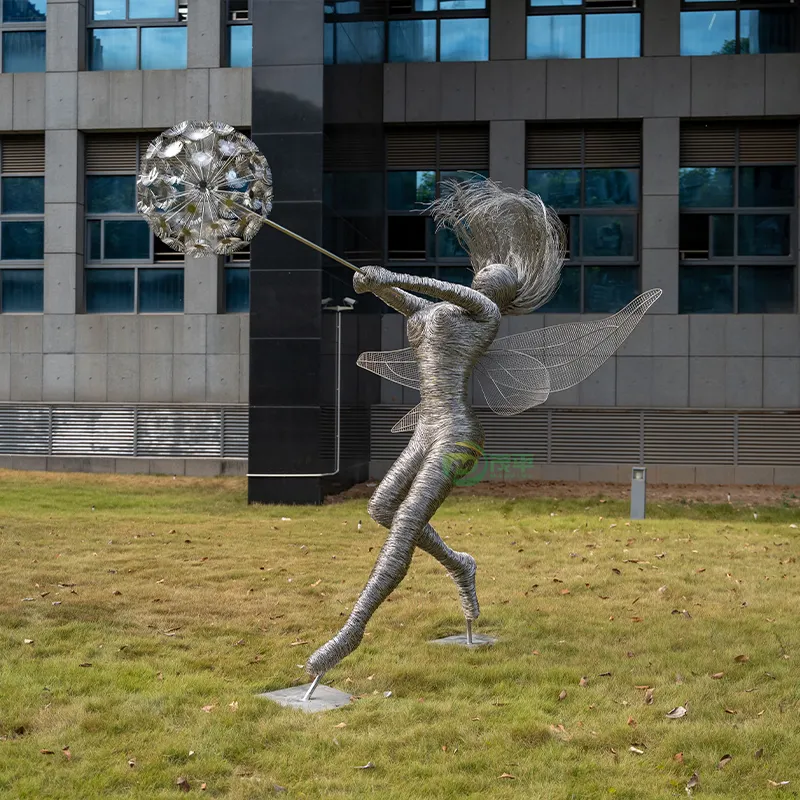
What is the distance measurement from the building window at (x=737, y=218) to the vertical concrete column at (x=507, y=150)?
294 centimetres

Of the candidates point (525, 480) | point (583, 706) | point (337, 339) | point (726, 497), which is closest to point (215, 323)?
point (337, 339)

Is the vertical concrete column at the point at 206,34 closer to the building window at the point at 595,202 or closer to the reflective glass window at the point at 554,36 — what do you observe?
the reflective glass window at the point at 554,36

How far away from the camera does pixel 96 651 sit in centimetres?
704

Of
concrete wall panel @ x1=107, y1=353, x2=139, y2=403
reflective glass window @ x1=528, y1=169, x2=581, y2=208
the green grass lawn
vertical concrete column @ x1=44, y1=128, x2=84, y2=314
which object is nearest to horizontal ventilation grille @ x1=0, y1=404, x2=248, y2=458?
concrete wall panel @ x1=107, y1=353, x2=139, y2=403

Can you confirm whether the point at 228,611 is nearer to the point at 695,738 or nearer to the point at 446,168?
the point at 695,738

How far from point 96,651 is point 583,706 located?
3.21m

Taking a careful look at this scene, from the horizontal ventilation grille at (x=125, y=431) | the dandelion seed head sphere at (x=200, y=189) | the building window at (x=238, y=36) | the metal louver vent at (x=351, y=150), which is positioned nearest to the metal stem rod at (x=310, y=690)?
the dandelion seed head sphere at (x=200, y=189)

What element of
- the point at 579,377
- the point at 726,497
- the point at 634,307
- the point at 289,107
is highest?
the point at 289,107

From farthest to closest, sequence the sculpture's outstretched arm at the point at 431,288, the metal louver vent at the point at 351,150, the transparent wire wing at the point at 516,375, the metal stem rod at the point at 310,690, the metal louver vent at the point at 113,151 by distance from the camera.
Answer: the metal louver vent at the point at 113,151, the metal louver vent at the point at 351,150, the transparent wire wing at the point at 516,375, the sculpture's outstretched arm at the point at 431,288, the metal stem rod at the point at 310,690

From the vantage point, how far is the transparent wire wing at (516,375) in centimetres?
739

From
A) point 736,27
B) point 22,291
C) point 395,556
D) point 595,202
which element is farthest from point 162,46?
point 395,556

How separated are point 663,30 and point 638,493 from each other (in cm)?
941

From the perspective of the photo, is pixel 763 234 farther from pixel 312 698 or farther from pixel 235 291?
pixel 312 698

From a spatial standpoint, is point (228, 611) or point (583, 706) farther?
point (228, 611)
